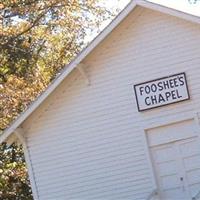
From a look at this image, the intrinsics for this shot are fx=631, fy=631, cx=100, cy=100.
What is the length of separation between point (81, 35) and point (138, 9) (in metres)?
12.6

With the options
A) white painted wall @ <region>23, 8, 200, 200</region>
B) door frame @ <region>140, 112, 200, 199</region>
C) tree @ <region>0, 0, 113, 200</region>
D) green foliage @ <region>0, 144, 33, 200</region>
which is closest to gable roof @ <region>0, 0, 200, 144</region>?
white painted wall @ <region>23, 8, 200, 200</region>

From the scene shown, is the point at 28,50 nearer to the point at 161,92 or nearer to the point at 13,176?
the point at 13,176

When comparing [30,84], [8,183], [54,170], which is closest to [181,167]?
[54,170]

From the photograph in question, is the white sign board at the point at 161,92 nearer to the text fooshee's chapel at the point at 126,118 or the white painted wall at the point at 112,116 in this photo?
the text fooshee's chapel at the point at 126,118

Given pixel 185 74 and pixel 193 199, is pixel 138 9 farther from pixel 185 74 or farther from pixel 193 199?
pixel 193 199

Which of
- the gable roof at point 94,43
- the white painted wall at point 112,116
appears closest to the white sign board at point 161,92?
the white painted wall at point 112,116

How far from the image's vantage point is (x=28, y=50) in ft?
94.9

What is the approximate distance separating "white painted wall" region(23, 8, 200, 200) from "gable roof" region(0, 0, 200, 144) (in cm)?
36

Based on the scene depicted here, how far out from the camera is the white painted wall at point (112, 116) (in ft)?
54.5

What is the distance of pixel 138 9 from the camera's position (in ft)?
55.8

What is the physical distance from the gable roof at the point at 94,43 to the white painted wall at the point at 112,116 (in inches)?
14.2

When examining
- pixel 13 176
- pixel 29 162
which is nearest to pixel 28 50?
pixel 13 176

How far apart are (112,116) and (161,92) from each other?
1525mm

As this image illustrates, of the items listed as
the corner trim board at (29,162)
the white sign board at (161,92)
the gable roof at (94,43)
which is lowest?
the corner trim board at (29,162)
